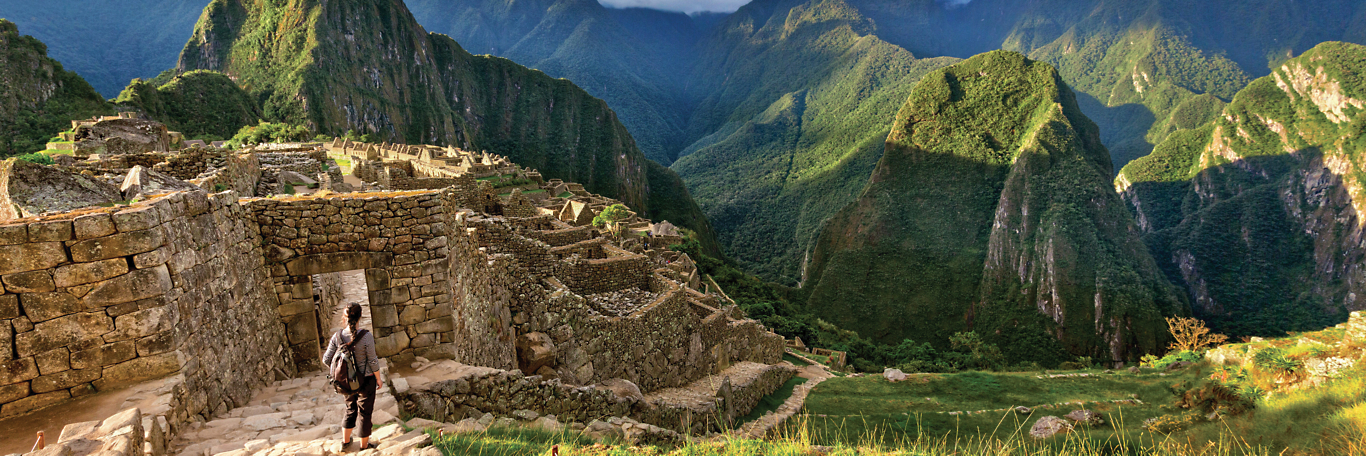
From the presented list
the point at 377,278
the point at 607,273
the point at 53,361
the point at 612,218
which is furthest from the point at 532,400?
the point at 612,218

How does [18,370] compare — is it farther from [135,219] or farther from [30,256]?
[135,219]

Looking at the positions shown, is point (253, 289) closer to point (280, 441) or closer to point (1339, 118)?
point (280, 441)

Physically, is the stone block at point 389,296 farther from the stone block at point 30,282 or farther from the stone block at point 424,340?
the stone block at point 30,282

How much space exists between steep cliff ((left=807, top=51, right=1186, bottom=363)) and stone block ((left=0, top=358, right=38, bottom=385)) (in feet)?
287

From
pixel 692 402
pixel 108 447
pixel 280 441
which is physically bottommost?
pixel 692 402

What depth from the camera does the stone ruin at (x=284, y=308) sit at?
4.05 meters

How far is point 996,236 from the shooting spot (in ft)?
308

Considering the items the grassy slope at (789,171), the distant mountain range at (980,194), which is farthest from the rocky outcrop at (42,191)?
the grassy slope at (789,171)

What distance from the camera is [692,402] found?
11828mm

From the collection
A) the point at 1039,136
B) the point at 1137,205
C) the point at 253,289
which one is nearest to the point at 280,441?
the point at 253,289

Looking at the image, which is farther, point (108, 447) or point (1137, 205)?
point (1137, 205)

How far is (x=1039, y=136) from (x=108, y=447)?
115 meters

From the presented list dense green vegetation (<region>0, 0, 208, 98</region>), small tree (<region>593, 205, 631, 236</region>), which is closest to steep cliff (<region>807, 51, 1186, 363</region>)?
small tree (<region>593, 205, 631, 236</region>)

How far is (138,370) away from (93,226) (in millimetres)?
1136
